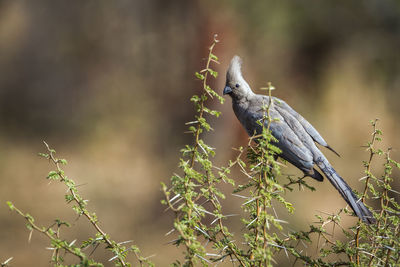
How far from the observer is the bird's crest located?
3760mm

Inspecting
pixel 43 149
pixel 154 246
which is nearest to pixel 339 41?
pixel 154 246

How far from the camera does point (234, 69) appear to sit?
12.5 ft

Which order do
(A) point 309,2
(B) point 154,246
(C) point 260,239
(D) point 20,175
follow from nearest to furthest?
(C) point 260,239 < (B) point 154,246 < (D) point 20,175 < (A) point 309,2

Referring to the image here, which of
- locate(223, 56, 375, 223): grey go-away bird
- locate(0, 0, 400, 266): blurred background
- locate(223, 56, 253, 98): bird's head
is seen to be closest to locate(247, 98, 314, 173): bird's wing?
locate(223, 56, 375, 223): grey go-away bird

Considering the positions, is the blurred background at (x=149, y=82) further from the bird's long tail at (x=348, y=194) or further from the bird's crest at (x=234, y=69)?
the bird's long tail at (x=348, y=194)

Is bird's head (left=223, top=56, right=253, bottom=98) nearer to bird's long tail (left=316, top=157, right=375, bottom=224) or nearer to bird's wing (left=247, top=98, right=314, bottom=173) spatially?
bird's wing (left=247, top=98, right=314, bottom=173)

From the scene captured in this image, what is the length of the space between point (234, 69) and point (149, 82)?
615cm

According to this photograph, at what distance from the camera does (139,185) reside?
9.14m

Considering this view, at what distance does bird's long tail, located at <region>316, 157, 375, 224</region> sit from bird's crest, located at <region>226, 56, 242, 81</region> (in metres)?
0.95

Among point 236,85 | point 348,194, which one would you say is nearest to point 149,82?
point 236,85

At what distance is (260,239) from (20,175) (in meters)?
8.11

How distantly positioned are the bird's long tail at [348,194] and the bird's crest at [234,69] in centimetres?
95

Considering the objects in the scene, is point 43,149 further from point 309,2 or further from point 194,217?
point 194,217

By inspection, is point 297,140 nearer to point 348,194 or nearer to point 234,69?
point 348,194
